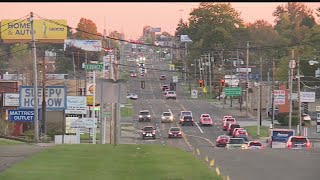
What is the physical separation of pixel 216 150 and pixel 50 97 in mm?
19152

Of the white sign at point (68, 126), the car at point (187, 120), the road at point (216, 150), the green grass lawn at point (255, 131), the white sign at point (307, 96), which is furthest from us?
the car at point (187, 120)

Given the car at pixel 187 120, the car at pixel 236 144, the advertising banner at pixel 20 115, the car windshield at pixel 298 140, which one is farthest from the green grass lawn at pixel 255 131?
the advertising banner at pixel 20 115

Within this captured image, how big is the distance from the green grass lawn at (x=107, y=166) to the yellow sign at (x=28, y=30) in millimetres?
85858

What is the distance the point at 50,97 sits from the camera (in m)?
50.2

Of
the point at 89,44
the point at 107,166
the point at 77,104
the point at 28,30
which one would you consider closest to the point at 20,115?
the point at 77,104

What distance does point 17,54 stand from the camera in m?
152

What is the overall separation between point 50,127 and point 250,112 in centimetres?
4620

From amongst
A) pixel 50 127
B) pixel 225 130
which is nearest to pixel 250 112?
pixel 225 130

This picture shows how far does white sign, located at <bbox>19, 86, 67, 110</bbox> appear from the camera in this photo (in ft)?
158

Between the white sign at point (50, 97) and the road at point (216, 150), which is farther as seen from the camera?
the white sign at point (50, 97)

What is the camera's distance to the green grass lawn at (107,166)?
712 inches

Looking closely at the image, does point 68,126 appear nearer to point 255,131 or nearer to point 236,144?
point 236,144

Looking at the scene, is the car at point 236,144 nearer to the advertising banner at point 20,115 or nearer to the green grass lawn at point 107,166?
the advertising banner at point 20,115

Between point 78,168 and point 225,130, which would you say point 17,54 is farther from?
point 78,168
